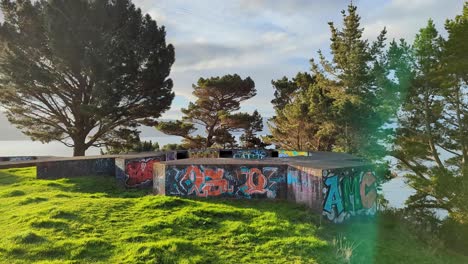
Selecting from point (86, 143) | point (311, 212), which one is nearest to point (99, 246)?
point (311, 212)

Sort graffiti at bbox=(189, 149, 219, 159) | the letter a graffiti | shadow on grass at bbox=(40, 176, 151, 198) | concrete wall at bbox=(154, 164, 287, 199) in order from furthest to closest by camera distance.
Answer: graffiti at bbox=(189, 149, 219, 159) → shadow on grass at bbox=(40, 176, 151, 198) → concrete wall at bbox=(154, 164, 287, 199) → the letter a graffiti

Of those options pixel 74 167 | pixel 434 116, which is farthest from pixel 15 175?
pixel 434 116

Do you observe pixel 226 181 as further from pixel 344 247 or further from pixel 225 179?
pixel 344 247

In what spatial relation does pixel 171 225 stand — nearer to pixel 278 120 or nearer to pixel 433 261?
pixel 433 261

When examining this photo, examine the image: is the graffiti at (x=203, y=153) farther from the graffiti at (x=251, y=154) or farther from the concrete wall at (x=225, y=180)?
the concrete wall at (x=225, y=180)

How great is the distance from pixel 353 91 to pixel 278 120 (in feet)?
52.3

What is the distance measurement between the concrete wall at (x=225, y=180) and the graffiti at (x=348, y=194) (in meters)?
2.66

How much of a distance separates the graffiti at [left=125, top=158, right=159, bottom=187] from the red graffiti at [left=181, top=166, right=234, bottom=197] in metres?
5.84

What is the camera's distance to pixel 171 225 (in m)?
12.0

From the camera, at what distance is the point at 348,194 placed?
1484 centimetres

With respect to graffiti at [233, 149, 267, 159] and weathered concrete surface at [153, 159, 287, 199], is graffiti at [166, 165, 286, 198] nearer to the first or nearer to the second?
weathered concrete surface at [153, 159, 287, 199]

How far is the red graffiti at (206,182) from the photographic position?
16.8m

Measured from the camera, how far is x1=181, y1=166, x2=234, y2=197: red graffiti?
1684cm

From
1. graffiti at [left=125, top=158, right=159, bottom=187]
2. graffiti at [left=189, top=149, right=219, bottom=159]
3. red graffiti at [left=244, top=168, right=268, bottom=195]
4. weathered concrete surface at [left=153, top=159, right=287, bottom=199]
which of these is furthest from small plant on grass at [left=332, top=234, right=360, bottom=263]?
graffiti at [left=189, top=149, right=219, bottom=159]
